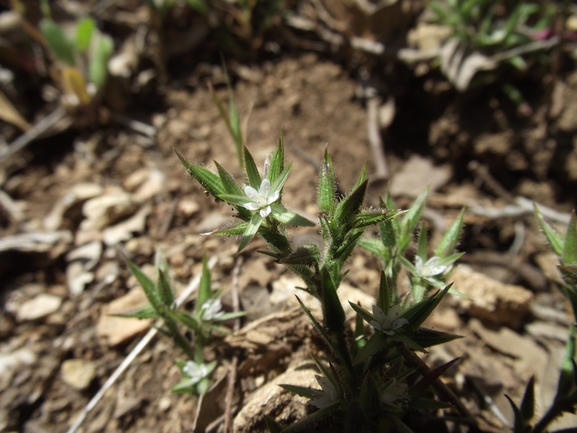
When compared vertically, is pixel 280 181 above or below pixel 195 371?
above

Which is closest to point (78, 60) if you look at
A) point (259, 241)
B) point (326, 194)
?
point (259, 241)

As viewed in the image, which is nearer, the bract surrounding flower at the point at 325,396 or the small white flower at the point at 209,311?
the bract surrounding flower at the point at 325,396

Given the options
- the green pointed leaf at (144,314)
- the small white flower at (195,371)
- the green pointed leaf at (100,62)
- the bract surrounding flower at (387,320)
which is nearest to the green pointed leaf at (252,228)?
the bract surrounding flower at (387,320)

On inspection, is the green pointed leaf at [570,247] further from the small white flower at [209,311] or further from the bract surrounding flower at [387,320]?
the small white flower at [209,311]

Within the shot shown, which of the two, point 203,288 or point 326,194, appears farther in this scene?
point 203,288

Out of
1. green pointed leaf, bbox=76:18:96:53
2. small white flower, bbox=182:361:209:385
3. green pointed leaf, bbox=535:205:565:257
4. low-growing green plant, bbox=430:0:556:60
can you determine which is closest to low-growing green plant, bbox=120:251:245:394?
small white flower, bbox=182:361:209:385

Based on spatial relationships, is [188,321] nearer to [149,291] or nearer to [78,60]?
[149,291]

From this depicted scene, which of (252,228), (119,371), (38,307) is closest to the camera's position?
(252,228)
